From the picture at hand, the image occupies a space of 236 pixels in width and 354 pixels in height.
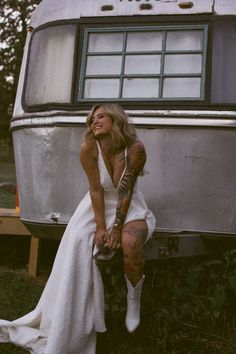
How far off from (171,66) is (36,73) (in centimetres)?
114

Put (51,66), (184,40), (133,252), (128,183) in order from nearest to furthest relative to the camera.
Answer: (133,252) < (128,183) < (184,40) < (51,66)

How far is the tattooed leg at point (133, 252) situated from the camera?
3.11 m

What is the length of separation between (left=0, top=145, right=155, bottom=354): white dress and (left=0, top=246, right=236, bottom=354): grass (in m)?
0.31

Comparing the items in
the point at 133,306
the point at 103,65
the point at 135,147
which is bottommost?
the point at 133,306

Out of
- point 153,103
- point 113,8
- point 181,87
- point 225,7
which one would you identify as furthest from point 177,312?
point 113,8

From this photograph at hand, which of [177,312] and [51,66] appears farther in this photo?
[51,66]

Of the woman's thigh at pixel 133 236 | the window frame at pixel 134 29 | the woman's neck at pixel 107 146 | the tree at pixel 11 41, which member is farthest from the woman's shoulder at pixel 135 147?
the tree at pixel 11 41

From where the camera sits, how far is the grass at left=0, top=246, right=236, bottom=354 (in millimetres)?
3441

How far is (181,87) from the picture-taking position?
388cm

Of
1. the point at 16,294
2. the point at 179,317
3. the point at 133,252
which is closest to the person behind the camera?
the point at 133,252

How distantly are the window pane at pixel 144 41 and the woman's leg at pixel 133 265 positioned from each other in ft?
4.90

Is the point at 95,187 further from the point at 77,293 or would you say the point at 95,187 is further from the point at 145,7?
the point at 145,7

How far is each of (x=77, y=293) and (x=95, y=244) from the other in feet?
1.02

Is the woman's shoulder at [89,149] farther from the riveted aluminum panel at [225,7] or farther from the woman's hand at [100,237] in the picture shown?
the riveted aluminum panel at [225,7]
